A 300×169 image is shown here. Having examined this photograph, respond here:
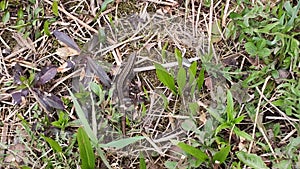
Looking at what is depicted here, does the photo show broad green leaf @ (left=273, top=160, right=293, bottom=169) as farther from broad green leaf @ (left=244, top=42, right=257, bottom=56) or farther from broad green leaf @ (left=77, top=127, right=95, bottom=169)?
broad green leaf @ (left=77, top=127, right=95, bottom=169)

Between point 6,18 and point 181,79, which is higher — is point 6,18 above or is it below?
above

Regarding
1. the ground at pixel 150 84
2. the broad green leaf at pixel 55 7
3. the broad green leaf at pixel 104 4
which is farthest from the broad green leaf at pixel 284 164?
the broad green leaf at pixel 55 7

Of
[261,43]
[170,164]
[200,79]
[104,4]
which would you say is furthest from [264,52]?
[104,4]

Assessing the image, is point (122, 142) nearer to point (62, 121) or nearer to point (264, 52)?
point (62, 121)

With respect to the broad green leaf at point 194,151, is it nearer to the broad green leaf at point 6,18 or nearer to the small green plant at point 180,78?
the small green plant at point 180,78

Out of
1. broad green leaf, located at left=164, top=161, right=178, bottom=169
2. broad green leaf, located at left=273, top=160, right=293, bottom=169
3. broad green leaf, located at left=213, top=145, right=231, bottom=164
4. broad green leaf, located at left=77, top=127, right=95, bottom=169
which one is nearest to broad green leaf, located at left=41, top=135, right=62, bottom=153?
broad green leaf, located at left=77, top=127, right=95, bottom=169
